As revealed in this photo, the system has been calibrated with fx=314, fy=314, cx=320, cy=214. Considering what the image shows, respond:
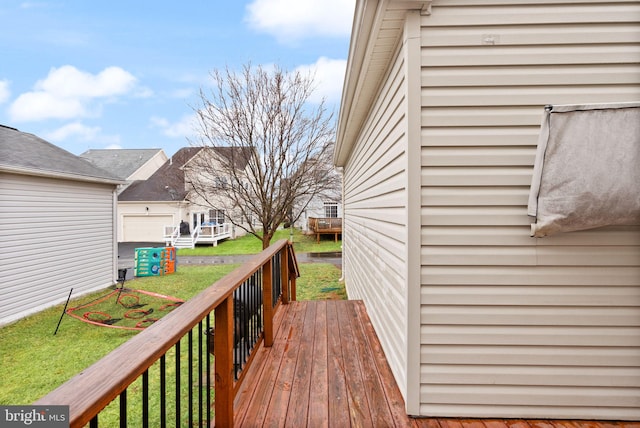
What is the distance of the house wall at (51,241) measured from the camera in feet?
21.9

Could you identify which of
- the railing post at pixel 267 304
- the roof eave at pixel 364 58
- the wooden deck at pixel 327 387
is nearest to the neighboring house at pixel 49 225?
the railing post at pixel 267 304

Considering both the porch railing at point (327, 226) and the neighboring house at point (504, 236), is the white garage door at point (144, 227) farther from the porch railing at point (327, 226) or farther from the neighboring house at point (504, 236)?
the neighboring house at point (504, 236)

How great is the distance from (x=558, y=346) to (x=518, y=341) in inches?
8.7

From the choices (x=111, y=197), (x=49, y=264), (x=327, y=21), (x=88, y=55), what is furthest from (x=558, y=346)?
(x=88, y=55)

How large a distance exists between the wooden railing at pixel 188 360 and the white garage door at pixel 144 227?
16.1 meters

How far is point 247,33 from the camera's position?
16.2m

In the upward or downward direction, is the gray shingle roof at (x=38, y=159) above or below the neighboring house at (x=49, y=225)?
above

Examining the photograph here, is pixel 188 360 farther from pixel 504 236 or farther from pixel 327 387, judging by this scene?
pixel 504 236

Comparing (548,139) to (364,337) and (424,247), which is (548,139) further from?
(364,337)

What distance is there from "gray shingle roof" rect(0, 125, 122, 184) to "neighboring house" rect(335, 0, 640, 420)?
8366 mm

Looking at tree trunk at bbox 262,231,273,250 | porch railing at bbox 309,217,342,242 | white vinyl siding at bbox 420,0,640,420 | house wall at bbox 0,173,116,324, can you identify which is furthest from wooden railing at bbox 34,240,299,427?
porch railing at bbox 309,217,342,242

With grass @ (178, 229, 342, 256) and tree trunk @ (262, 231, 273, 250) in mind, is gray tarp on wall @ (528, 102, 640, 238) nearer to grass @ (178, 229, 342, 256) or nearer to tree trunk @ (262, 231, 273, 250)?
tree trunk @ (262, 231, 273, 250)

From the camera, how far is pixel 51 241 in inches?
301

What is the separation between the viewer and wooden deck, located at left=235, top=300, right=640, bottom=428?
181 centimetres
